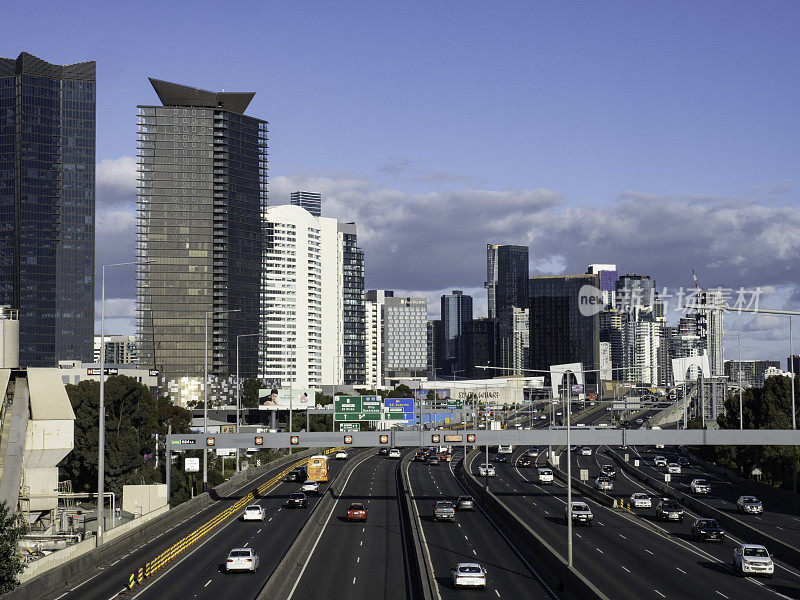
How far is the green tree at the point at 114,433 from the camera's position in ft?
336

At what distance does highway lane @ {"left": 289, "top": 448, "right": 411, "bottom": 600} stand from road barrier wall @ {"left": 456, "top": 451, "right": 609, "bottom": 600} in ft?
23.3

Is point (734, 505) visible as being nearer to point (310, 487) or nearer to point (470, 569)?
point (310, 487)

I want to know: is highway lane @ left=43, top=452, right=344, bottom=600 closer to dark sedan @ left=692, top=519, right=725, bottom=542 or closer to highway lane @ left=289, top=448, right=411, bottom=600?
highway lane @ left=289, top=448, right=411, bottom=600

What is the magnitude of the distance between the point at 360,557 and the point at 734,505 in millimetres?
45593

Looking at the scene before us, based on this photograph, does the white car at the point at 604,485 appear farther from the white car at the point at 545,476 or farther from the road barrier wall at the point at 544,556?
the road barrier wall at the point at 544,556

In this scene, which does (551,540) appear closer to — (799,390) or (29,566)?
(29,566)

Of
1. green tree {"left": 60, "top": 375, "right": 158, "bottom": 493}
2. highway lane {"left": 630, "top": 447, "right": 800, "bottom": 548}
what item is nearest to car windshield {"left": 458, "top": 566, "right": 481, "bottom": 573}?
highway lane {"left": 630, "top": 447, "right": 800, "bottom": 548}

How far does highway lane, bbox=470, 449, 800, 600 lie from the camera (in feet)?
152

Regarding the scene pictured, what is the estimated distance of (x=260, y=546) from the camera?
201 feet

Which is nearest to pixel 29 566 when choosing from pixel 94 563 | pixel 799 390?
pixel 94 563

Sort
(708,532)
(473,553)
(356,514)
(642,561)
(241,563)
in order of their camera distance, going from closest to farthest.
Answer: (241,563)
(642,561)
(473,553)
(708,532)
(356,514)

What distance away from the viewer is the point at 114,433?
10969 centimetres

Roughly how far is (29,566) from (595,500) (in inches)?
2388

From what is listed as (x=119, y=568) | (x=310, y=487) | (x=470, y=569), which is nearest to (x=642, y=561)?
(x=470, y=569)
